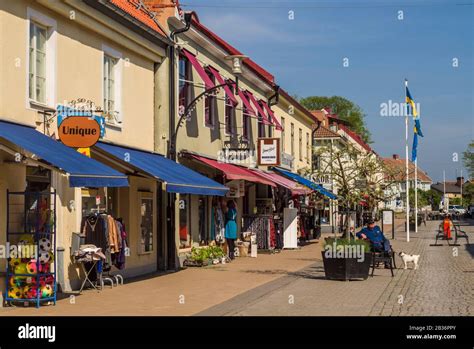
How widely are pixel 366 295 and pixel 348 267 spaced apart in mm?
2773

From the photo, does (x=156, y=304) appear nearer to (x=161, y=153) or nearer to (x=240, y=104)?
(x=161, y=153)

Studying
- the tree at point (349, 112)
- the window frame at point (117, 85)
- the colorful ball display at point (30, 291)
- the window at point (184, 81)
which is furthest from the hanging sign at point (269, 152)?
the tree at point (349, 112)

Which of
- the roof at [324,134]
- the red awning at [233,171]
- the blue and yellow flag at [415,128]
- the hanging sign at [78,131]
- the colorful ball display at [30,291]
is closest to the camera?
the colorful ball display at [30,291]

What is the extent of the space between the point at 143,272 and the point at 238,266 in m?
3.93

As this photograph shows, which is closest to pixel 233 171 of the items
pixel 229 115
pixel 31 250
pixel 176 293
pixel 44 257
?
pixel 229 115

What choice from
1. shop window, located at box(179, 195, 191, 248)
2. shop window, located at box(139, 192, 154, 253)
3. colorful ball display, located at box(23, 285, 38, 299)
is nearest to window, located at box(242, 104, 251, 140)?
shop window, located at box(179, 195, 191, 248)

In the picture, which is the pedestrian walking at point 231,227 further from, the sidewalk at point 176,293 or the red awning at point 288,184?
the red awning at point 288,184

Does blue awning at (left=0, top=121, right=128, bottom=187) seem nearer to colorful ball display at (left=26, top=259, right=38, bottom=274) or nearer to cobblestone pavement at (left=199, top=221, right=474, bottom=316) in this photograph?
colorful ball display at (left=26, top=259, right=38, bottom=274)

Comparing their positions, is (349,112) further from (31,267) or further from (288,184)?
(31,267)

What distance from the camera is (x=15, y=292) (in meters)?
12.1

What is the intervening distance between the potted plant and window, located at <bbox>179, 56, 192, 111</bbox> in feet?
21.4

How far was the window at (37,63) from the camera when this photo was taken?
44.1ft

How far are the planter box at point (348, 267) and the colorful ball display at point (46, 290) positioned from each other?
684 centimetres

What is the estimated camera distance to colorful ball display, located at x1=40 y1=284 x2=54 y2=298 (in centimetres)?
1225
